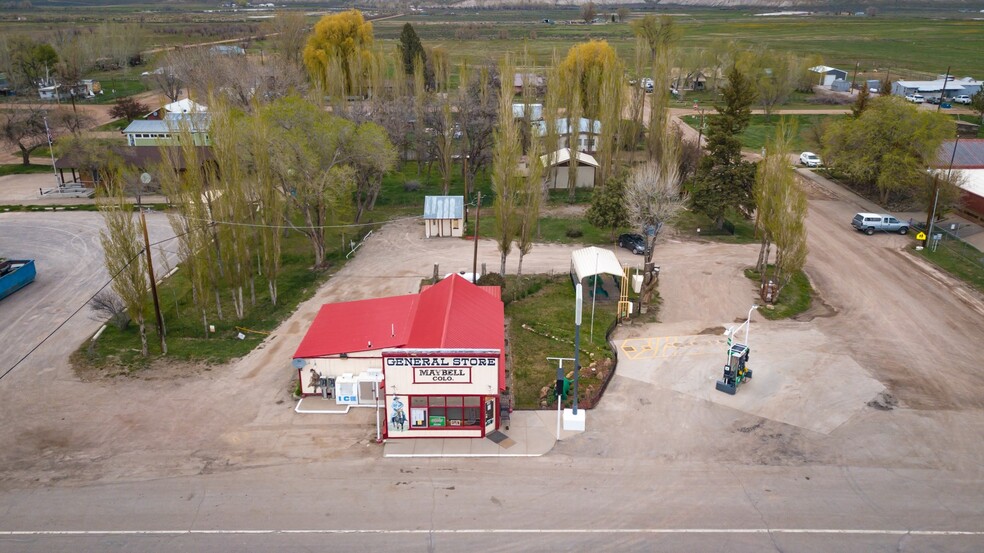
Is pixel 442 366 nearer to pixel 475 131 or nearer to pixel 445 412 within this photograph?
pixel 445 412

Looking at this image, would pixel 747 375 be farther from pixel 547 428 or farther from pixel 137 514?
pixel 137 514

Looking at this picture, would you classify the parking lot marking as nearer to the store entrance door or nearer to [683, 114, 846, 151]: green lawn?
the store entrance door

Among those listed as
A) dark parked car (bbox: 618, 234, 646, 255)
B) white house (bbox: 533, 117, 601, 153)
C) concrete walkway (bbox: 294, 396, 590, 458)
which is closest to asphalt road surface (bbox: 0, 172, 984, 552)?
concrete walkway (bbox: 294, 396, 590, 458)

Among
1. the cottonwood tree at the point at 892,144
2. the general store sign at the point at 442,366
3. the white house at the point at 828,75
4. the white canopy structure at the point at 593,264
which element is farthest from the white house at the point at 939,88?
the general store sign at the point at 442,366

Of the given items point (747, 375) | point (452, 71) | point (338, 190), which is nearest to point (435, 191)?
point (338, 190)

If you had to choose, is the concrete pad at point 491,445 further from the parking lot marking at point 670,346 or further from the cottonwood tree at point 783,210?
the cottonwood tree at point 783,210

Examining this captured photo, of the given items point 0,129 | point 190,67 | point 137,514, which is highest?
point 190,67
